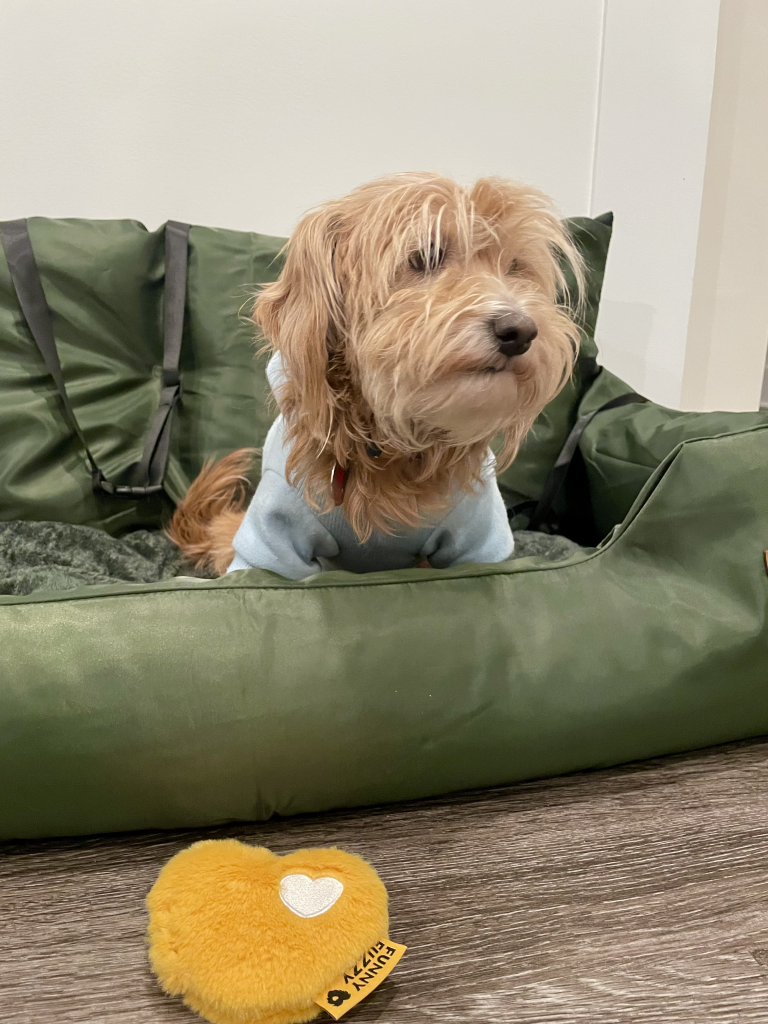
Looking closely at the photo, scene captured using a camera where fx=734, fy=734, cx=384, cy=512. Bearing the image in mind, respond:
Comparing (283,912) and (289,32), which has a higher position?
(289,32)

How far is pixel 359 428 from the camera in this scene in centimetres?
95

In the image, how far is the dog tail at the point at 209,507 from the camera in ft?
4.64

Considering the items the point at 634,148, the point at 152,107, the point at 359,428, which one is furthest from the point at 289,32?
the point at 359,428

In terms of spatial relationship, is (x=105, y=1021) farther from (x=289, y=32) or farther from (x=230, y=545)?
(x=289, y=32)

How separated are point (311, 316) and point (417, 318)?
142mm

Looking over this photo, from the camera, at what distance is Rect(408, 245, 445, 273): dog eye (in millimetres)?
862

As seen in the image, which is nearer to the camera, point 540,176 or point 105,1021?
point 105,1021

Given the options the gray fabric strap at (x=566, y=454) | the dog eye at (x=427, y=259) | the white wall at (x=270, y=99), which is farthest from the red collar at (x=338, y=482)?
the white wall at (x=270, y=99)

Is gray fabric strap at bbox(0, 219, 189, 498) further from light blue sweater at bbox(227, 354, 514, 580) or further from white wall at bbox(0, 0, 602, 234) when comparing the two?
light blue sweater at bbox(227, 354, 514, 580)

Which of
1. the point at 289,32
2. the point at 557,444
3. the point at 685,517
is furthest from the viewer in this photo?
the point at 289,32

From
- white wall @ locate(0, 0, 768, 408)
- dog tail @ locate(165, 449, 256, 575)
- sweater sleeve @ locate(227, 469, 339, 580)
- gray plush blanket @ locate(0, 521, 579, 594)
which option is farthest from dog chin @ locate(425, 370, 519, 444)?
white wall @ locate(0, 0, 768, 408)

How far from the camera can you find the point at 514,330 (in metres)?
0.78

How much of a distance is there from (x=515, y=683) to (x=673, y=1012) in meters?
0.35

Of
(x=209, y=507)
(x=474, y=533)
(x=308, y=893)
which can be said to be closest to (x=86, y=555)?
(x=209, y=507)
